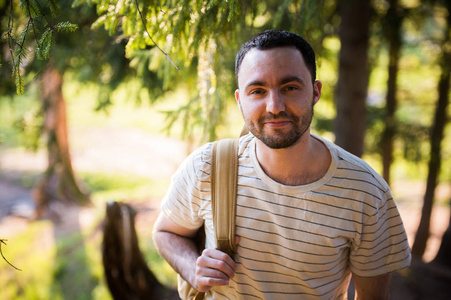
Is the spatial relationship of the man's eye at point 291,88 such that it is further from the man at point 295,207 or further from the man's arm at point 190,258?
the man's arm at point 190,258

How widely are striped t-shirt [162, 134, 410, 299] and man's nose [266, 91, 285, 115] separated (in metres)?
0.35

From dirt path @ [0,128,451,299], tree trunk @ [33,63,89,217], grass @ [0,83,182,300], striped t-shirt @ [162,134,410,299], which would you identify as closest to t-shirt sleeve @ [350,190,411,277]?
striped t-shirt @ [162,134,410,299]

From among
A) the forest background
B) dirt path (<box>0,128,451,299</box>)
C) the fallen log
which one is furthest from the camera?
dirt path (<box>0,128,451,299</box>)

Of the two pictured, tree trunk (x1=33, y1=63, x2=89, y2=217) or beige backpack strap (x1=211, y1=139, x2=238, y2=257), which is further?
tree trunk (x1=33, y1=63, x2=89, y2=217)

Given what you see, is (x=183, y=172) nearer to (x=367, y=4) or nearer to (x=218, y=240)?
(x=218, y=240)

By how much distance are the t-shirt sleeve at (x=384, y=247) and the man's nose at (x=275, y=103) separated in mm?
694

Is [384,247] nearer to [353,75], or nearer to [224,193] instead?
[224,193]

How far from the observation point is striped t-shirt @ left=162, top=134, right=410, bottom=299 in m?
1.72

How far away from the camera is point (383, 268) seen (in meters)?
1.77

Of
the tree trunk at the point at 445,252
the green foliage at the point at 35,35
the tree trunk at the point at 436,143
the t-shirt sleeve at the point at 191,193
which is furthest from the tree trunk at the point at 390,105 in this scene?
the green foliage at the point at 35,35

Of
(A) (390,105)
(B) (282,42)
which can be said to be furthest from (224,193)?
(A) (390,105)

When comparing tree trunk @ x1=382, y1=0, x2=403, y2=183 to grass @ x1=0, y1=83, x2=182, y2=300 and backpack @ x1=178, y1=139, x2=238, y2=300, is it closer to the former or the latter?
grass @ x1=0, y1=83, x2=182, y2=300

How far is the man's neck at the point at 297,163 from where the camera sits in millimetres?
1816

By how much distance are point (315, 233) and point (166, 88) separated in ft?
10.3
